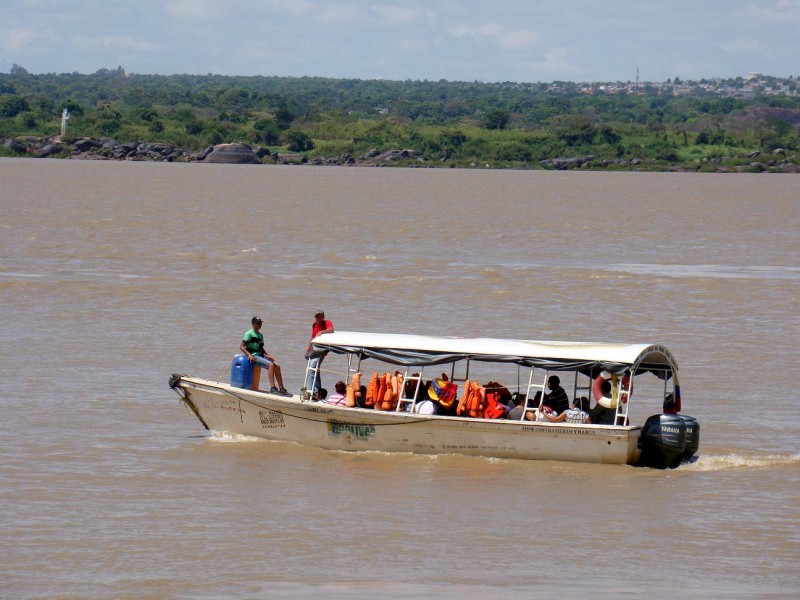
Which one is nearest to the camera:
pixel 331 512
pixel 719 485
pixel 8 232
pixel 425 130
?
pixel 331 512

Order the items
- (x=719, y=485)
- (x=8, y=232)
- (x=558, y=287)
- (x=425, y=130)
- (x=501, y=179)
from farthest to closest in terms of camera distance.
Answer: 1. (x=425, y=130)
2. (x=501, y=179)
3. (x=8, y=232)
4. (x=558, y=287)
5. (x=719, y=485)

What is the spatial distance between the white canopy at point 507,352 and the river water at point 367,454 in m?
1.20

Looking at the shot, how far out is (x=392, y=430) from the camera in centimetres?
1725

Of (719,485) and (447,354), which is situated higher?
(447,354)

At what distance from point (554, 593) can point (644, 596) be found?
773mm

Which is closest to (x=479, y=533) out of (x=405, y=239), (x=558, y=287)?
(x=558, y=287)

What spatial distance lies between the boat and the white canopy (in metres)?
0.01

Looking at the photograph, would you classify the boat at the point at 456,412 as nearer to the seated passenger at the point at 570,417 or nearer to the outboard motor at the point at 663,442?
the outboard motor at the point at 663,442

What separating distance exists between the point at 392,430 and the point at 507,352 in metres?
1.68

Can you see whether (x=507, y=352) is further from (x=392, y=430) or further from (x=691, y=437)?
(x=691, y=437)

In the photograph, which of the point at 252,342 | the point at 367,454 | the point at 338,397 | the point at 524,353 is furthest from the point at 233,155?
the point at 524,353

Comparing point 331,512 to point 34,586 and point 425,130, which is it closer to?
point 34,586

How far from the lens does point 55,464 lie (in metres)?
17.0

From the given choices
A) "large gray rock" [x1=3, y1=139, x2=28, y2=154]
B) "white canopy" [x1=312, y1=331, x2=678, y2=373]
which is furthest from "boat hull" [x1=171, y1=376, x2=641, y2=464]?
"large gray rock" [x1=3, y1=139, x2=28, y2=154]
